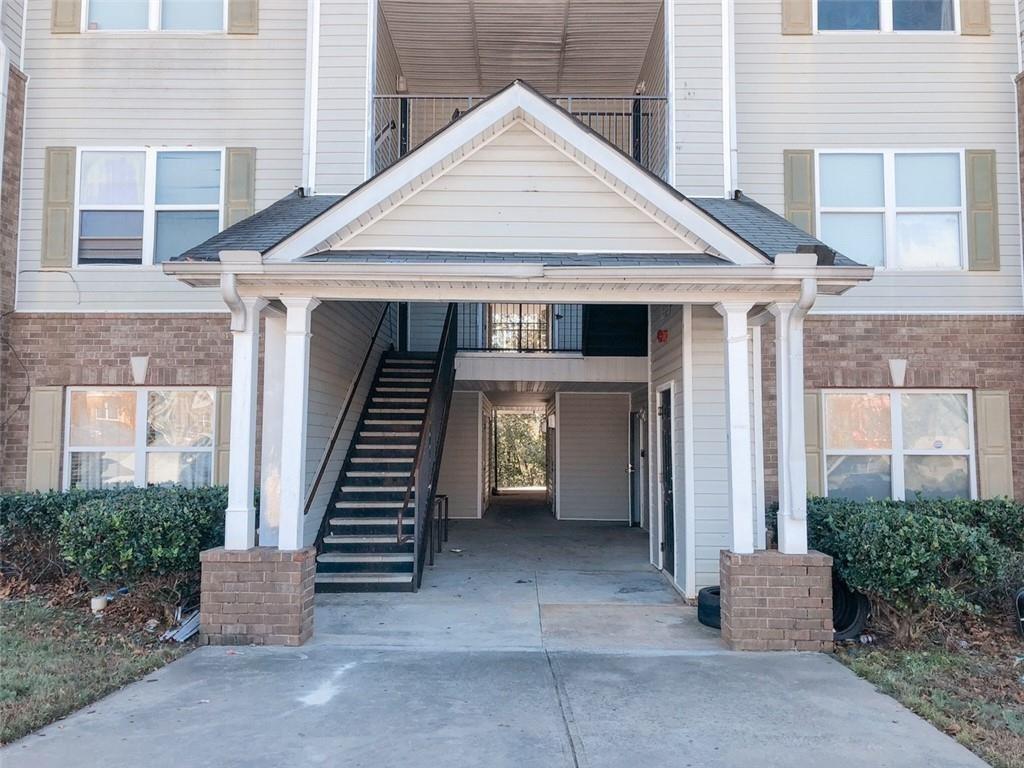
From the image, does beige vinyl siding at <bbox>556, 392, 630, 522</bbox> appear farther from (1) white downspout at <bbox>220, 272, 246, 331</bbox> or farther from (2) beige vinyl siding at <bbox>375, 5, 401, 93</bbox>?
(1) white downspout at <bbox>220, 272, 246, 331</bbox>

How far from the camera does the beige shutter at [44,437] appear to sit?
352 inches

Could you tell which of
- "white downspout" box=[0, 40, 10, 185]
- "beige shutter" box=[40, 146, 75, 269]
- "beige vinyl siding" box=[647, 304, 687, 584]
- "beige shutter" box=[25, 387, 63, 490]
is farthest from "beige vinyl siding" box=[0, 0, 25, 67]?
"beige vinyl siding" box=[647, 304, 687, 584]

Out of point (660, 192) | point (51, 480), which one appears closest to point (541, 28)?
point (660, 192)

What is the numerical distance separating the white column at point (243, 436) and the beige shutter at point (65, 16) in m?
5.71

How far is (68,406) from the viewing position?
9109mm

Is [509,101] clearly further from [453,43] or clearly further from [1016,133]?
[1016,133]

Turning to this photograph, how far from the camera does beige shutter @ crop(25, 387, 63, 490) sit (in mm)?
8953

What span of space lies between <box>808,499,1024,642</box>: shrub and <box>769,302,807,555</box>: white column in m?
0.57

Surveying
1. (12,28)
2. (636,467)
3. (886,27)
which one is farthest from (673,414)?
(12,28)

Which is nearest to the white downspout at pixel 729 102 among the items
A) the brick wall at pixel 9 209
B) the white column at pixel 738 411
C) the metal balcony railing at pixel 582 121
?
the metal balcony railing at pixel 582 121

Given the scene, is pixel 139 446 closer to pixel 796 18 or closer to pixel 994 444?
pixel 796 18

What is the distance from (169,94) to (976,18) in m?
10.1

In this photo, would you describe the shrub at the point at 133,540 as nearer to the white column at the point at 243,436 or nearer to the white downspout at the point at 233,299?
the white column at the point at 243,436

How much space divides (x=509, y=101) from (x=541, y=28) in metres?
4.39
